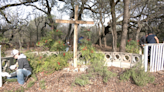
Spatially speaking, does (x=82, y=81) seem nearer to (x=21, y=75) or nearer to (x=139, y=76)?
(x=139, y=76)

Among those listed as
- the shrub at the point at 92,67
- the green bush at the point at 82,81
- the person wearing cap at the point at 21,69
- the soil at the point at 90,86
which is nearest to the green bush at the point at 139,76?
the soil at the point at 90,86

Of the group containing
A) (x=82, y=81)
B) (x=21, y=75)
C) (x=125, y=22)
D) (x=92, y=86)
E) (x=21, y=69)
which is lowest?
(x=92, y=86)

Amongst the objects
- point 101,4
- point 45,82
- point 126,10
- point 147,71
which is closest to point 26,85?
point 45,82

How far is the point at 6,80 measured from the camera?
13.0ft

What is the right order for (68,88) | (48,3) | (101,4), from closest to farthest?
(68,88)
(101,4)
(48,3)

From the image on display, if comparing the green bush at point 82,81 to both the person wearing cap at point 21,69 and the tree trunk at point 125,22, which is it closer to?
the person wearing cap at point 21,69

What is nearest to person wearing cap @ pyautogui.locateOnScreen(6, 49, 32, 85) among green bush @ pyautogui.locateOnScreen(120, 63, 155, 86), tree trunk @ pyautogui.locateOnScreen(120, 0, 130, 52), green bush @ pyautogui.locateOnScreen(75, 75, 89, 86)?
green bush @ pyautogui.locateOnScreen(75, 75, 89, 86)

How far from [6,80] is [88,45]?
382 centimetres

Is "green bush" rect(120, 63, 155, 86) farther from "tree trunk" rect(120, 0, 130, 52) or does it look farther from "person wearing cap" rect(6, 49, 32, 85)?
"person wearing cap" rect(6, 49, 32, 85)

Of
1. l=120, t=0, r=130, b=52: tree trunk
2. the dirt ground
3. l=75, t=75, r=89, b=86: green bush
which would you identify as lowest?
the dirt ground

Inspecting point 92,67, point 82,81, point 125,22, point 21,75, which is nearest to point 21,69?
point 21,75

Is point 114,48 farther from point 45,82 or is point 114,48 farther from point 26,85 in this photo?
point 26,85

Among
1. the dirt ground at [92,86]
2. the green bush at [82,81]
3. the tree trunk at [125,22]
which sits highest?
the tree trunk at [125,22]

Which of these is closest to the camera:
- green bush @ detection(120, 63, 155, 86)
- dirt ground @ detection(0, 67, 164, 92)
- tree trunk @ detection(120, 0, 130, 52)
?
dirt ground @ detection(0, 67, 164, 92)
